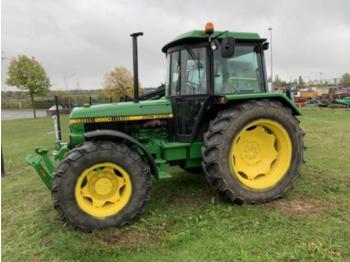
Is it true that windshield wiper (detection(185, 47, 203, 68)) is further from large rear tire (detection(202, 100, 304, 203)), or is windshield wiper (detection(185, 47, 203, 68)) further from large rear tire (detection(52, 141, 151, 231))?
large rear tire (detection(52, 141, 151, 231))

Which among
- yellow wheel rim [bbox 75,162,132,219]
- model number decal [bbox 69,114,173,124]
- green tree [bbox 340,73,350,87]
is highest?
green tree [bbox 340,73,350,87]

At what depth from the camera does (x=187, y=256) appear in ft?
9.39

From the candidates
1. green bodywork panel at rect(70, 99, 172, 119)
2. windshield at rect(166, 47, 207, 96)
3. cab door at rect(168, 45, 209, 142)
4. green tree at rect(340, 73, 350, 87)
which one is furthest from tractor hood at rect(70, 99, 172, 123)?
green tree at rect(340, 73, 350, 87)

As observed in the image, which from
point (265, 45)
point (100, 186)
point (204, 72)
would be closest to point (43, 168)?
point (100, 186)

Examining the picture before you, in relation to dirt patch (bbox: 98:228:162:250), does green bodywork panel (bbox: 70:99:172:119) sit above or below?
above

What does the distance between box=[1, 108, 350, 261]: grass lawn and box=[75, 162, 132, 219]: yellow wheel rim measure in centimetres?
26

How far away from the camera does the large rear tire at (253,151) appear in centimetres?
379

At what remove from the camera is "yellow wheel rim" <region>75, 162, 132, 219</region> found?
135 inches

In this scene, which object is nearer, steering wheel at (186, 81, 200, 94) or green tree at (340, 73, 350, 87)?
steering wheel at (186, 81, 200, 94)

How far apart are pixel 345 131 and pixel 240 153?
742cm

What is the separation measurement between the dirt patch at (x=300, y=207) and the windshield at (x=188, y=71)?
1725 millimetres

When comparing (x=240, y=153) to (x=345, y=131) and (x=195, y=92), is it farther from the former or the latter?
(x=345, y=131)

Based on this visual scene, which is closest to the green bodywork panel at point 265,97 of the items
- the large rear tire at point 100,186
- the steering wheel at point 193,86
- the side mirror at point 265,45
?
the steering wheel at point 193,86

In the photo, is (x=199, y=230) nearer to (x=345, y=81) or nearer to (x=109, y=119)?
(x=109, y=119)
